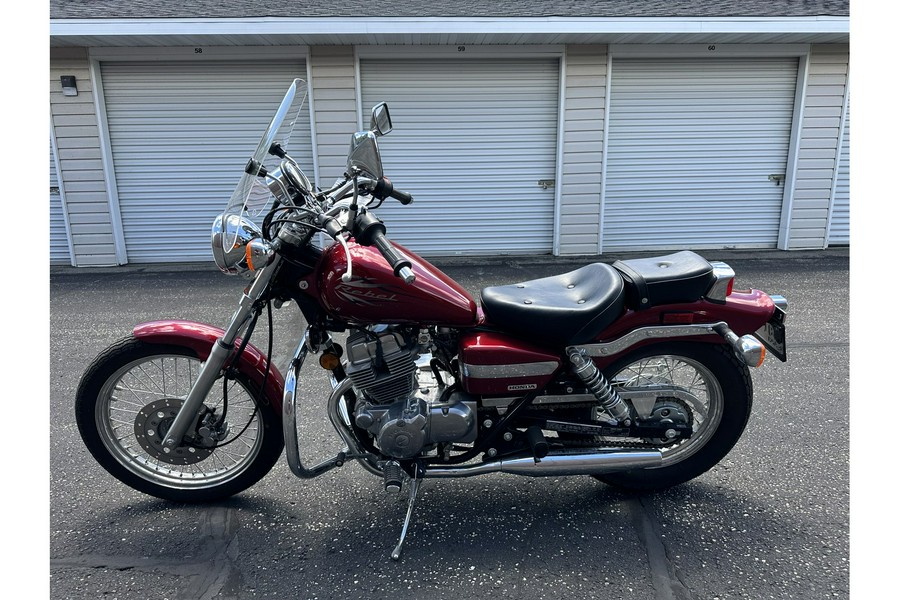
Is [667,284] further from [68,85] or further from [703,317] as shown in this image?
[68,85]

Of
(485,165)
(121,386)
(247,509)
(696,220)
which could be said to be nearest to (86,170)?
(485,165)

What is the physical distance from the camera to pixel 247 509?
8.87 ft

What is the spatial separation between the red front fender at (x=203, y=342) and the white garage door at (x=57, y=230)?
6841 millimetres

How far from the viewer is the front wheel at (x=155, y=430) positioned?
2.55m

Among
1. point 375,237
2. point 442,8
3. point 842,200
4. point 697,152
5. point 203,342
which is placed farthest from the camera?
point 842,200

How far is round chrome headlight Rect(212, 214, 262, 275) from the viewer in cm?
221

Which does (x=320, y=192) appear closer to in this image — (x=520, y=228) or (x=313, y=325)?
(x=313, y=325)

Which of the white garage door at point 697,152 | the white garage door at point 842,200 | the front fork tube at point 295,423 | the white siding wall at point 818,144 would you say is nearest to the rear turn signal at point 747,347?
the front fork tube at point 295,423

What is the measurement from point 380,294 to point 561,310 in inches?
27.9

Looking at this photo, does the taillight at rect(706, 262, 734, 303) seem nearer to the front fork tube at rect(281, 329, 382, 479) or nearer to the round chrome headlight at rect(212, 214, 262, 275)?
the front fork tube at rect(281, 329, 382, 479)

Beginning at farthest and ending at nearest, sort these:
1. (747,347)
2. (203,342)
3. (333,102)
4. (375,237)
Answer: (333,102), (203,342), (747,347), (375,237)

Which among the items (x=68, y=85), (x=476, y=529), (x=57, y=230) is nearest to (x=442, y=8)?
(x=68, y=85)

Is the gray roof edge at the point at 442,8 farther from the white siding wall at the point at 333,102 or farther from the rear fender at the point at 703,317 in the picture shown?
the rear fender at the point at 703,317

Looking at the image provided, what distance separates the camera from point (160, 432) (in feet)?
8.61
